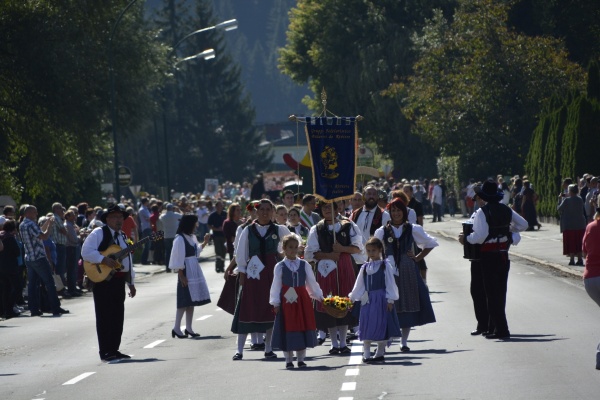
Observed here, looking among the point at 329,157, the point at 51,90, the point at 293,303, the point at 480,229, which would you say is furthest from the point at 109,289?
the point at 51,90

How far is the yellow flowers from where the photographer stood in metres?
15.0

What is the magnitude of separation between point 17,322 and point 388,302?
10.2m

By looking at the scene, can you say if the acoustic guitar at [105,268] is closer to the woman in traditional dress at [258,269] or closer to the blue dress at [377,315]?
the woman in traditional dress at [258,269]

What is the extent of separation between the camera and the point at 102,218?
1669 cm

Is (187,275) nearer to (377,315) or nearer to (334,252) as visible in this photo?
(334,252)

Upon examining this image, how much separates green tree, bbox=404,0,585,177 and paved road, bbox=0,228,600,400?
3321 cm

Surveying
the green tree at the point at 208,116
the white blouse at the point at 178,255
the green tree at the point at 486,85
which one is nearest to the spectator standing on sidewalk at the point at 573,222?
the white blouse at the point at 178,255

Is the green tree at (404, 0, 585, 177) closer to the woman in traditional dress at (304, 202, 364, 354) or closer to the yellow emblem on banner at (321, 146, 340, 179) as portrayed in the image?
the yellow emblem on banner at (321, 146, 340, 179)

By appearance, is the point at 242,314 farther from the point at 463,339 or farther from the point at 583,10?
the point at 583,10

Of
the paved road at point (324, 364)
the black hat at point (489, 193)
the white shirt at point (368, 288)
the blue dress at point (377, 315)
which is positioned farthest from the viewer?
the black hat at point (489, 193)

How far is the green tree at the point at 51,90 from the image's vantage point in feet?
119

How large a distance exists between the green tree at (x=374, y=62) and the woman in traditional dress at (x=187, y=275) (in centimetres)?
4981

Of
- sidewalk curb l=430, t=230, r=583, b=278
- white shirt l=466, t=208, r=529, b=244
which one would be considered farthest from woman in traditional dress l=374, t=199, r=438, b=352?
sidewalk curb l=430, t=230, r=583, b=278

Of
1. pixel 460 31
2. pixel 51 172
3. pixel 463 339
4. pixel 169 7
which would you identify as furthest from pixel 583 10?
pixel 169 7
